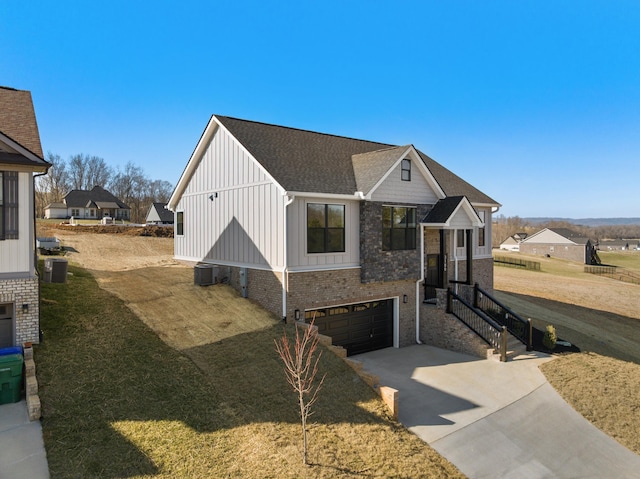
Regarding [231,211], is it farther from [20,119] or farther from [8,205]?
[8,205]

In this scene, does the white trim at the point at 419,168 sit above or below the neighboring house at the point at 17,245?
above

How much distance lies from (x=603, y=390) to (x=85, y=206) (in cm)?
7007

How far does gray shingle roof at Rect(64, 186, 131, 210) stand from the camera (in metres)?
62.6

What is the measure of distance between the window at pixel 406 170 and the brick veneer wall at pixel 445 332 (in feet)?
16.5

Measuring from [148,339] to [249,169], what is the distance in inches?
282

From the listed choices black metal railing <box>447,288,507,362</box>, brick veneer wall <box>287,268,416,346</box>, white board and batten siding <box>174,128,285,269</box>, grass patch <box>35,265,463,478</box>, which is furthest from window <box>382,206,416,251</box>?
grass patch <box>35,265,463,478</box>

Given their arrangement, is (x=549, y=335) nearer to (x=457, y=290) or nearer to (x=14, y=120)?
(x=457, y=290)

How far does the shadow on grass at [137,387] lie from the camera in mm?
6946

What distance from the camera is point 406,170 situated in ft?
53.2

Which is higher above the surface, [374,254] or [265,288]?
[374,254]

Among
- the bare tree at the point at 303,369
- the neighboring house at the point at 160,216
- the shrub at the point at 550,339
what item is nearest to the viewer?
the bare tree at the point at 303,369

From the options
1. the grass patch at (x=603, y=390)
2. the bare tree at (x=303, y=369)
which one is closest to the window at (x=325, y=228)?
the bare tree at (x=303, y=369)

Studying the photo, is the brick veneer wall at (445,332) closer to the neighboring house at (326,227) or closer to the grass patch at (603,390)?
the neighboring house at (326,227)

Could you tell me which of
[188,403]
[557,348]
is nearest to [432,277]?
[557,348]
